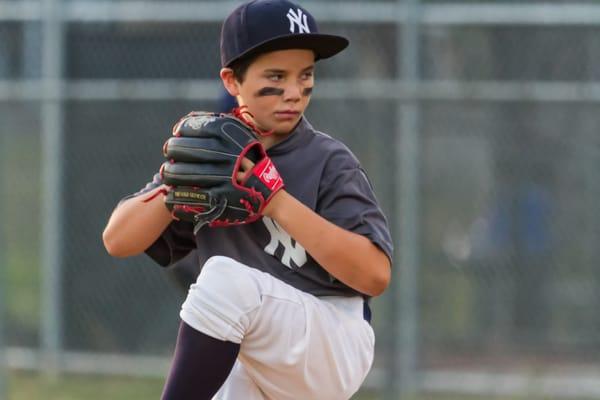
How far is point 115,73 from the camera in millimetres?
6809

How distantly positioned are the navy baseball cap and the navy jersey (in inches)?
8.6

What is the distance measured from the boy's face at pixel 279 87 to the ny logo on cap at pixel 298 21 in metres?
0.06

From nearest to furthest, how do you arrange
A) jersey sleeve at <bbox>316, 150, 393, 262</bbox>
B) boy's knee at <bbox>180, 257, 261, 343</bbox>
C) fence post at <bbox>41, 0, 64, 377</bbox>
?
1. boy's knee at <bbox>180, 257, 261, 343</bbox>
2. jersey sleeve at <bbox>316, 150, 393, 262</bbox>
3. fence post at <bbox>41, 0, 64, 377</bbox>

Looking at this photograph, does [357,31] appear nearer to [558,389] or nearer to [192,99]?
[192,99]

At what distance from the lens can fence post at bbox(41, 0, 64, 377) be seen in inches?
265

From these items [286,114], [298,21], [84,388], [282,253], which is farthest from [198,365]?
[84,388]

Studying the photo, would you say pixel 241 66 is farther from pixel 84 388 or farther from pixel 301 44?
pixel 84 388

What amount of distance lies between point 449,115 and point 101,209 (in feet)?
6.17

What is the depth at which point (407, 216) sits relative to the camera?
20.0 feet

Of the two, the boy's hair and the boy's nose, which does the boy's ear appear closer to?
the boy's hair

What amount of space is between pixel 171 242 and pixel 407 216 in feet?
9.10

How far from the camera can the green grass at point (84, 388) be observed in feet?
21.4

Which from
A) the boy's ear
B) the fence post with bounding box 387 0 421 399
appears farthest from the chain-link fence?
the boy's ear

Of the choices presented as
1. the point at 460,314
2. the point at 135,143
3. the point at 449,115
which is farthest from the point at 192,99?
the point at 460,314
